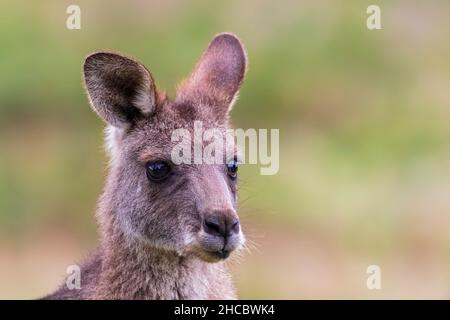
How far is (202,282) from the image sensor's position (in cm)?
885

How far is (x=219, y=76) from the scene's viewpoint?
952 centimetres

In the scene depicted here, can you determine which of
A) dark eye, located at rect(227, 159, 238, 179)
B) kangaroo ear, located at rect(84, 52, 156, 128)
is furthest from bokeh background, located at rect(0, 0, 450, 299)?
dark eye, located at rect(227, 159, 238, 179)

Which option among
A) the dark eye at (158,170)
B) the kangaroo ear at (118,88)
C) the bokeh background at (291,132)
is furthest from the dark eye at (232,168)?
the bokeh background at (291,132)

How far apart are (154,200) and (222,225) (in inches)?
25.8

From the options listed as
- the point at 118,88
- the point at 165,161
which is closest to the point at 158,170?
the point at 165,161

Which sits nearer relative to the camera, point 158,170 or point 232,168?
point 158,170

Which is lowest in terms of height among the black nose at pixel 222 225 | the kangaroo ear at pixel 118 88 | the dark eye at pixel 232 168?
the black nose at pixel 222 225

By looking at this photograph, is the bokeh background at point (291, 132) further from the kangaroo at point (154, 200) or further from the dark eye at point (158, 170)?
the dark eye at point (158, 170)

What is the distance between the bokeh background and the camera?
583 inches

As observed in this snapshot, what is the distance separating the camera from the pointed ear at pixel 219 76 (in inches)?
368

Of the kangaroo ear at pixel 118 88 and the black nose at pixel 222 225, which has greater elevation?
the kangaroo ear at pixel 118 88

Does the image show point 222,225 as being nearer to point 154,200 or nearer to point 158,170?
point 154,200

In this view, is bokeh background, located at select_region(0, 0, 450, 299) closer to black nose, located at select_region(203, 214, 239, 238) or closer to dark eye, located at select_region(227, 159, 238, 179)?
dark eye, located at select_region(227, 159, 238, 179)

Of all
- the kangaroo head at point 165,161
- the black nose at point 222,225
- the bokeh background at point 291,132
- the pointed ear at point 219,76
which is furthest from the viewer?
the bokeh background at point 291,132
